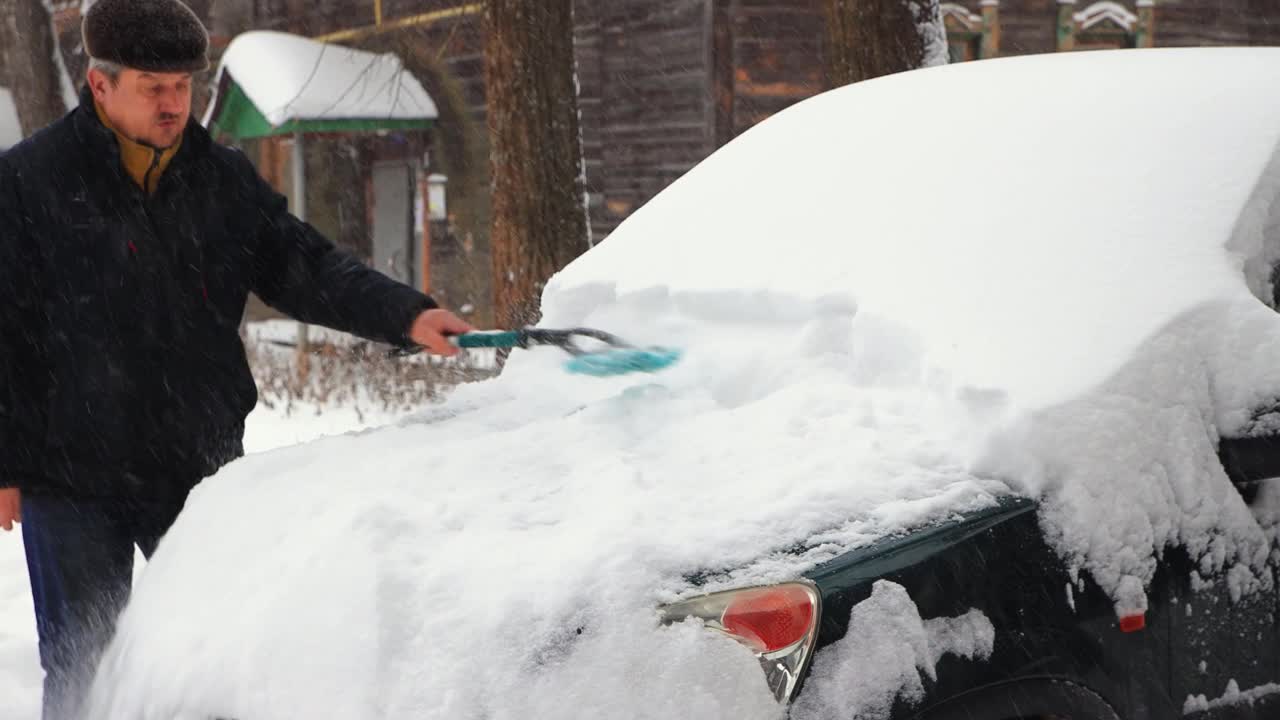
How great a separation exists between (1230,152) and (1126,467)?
Result: 887mm

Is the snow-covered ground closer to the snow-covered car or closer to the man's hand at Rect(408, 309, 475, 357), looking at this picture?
the man's hand at Rect(408, 309, 475, 357)

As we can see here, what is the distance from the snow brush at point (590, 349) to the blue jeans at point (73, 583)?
857mm

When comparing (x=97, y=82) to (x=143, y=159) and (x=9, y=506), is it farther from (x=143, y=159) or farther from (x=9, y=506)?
(x=9, y=506)

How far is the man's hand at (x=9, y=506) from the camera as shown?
116 inches

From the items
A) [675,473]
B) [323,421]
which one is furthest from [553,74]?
[675,473]

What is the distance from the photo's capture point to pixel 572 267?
3.52 metres

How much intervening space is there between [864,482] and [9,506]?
78.4 inches

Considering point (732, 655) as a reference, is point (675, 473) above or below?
above

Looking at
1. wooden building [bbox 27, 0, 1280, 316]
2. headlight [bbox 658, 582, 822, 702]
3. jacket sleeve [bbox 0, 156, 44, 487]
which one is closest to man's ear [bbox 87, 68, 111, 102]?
jacket sleeve [bbox 0, 156, 44, 487]

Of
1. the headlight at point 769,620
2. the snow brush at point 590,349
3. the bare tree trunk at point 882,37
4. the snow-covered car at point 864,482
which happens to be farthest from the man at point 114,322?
the bare tree trunk at point 882,37

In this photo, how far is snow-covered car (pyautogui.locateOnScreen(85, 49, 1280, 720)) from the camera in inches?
76.1

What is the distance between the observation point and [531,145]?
23.7 ft

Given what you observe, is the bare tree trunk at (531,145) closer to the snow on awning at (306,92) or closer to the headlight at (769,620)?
the headlight at (769,620)

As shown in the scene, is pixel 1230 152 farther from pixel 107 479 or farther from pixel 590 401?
pixel 107 479
